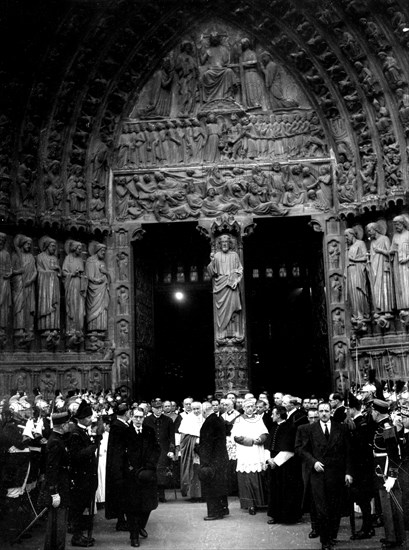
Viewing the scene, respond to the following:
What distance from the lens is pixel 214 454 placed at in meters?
9.47

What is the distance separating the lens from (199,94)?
16562 mm

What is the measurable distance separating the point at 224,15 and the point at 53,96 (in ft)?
14.5

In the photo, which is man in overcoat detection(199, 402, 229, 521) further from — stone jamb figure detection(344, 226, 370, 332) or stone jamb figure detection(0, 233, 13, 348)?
stone jamb figure detection(0, 233, 13, 348)

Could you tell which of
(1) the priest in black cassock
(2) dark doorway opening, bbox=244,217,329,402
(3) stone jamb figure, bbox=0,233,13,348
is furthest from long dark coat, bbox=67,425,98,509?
(2) dark doorway opening, bbox=244,217,329,402

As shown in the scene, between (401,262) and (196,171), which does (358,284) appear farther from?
(196,171)

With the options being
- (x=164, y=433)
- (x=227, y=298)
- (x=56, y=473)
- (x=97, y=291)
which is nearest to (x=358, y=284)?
(x=227, y=298)

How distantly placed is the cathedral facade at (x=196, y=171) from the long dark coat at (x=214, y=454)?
5.42 meters

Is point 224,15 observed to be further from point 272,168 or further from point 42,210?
point 42,210

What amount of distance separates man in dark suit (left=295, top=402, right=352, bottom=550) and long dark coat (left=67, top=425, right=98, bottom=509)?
236cm

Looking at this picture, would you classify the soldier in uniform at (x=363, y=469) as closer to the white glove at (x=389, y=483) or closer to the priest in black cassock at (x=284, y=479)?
the white glove at (x=389, y=483)

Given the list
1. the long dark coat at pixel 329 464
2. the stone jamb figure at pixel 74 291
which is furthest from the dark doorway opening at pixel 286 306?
the long dark coat at pixel 329 464

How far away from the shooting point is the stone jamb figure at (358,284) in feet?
48.2

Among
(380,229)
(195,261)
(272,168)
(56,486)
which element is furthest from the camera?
(195,261)

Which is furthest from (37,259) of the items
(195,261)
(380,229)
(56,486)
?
(56,486)
